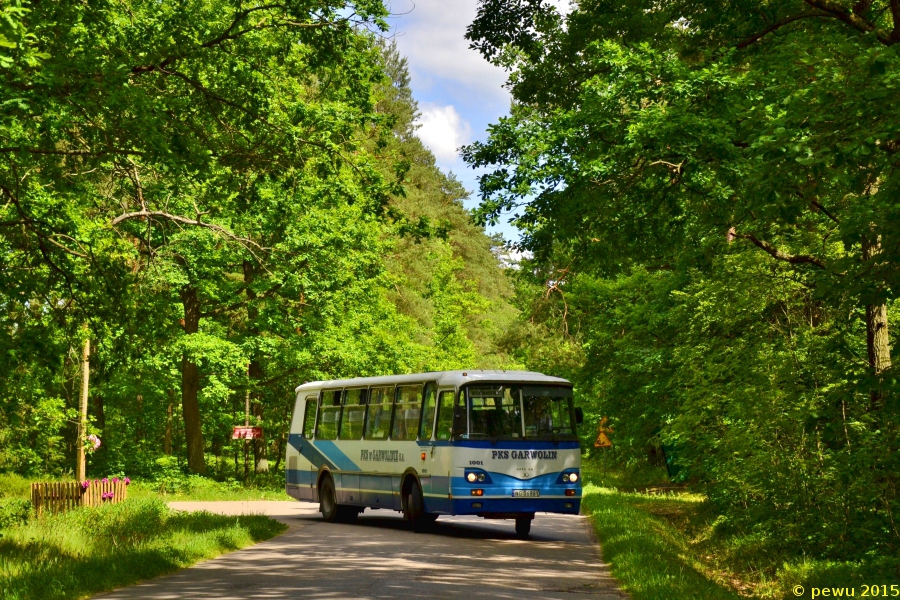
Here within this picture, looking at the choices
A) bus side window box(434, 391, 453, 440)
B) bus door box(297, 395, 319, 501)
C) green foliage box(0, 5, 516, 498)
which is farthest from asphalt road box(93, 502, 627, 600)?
bus door box(297, 395, 319, 501)

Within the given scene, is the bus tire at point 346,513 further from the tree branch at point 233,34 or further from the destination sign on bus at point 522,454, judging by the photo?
the tree branch at point 233,34

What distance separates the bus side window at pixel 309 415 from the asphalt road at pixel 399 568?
194 inches

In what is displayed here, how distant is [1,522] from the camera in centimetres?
1950

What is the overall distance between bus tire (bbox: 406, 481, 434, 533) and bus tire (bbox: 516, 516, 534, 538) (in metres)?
1.73

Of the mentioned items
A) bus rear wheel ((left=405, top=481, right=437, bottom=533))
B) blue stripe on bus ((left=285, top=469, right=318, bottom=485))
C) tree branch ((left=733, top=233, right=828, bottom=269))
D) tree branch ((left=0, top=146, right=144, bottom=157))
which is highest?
tree branch ((left=0, top=146, right=144, bottom=157))

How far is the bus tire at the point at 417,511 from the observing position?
21781 mm

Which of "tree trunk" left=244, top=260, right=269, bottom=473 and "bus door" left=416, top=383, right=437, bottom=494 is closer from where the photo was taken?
"bus door" left=416, top=383, right=437, bottom=494

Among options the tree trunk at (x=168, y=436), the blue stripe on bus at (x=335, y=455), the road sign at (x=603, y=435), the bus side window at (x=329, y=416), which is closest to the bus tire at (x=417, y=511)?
the blue stripe on bus at (x=335, y=455)

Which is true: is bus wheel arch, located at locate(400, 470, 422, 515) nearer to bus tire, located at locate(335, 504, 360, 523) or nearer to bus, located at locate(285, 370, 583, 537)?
bus, located at locate(285, 370, 583, 537)

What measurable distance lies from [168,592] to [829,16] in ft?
43.4

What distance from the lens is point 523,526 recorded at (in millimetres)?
21500

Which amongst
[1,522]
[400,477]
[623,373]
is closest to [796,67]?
[400,477]

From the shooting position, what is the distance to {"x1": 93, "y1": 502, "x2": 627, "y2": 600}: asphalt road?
11883 mm

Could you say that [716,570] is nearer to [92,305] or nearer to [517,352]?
[92,305]
